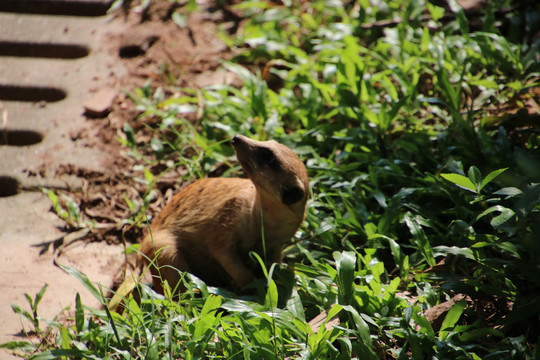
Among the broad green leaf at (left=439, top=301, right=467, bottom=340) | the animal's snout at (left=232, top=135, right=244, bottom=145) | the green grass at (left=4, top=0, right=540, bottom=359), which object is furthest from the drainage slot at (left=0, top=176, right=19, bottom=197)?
the broad green leaf at (left=439, top=301, right=467, bottom=340)

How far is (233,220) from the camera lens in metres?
3.29

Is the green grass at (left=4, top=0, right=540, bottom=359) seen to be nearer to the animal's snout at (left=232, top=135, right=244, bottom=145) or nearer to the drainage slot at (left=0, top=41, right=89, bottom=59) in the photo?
the animal's snout at (left=232, top=135, right=244, bottom=145)

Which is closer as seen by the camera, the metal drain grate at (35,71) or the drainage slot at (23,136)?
the metal drain grate at (35,71)

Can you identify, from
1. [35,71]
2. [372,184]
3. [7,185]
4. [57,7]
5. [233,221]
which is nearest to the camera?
[233,221]

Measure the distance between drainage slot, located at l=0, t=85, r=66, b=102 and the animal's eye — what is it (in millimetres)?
2715

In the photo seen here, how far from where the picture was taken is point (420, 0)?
5258 mm

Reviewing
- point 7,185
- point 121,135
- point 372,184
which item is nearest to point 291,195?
point 372,184

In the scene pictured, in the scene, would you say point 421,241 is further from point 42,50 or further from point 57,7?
point 57,7

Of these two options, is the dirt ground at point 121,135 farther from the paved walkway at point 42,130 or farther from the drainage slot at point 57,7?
the drainage slot at point 57,7

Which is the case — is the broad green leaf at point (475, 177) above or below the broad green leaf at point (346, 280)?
above

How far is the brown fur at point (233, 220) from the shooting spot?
3018mm

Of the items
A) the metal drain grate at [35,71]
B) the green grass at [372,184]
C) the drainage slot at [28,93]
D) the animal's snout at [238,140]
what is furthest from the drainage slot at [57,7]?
the animal's snout at [238,140]

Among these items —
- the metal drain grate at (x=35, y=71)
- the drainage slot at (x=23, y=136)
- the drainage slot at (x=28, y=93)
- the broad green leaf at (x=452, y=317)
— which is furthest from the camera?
the drainage slot at (x=28, y=93)

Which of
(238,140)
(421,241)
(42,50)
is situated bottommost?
(421,241)
